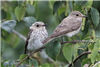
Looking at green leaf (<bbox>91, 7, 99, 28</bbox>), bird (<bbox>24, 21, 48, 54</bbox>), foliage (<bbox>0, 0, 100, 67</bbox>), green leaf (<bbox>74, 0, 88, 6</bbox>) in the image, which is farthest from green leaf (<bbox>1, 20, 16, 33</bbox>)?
bird (<bbox>24, 21, 48, 54</bbox>)

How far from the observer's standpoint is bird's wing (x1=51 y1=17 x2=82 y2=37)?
3947 mm

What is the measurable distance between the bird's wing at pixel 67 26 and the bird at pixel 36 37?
0.64 meters

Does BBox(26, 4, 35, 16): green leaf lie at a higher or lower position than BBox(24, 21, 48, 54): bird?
higher

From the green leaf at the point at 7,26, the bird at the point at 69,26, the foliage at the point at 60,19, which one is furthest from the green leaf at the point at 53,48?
the green leaf at the point at 7,26

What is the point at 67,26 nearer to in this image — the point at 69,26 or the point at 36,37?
the point at 69,26

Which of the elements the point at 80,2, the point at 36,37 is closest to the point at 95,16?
the point at 80,2

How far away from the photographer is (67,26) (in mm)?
4246

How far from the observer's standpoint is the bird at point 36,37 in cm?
502

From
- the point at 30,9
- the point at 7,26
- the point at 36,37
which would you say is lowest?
the point at 36,37

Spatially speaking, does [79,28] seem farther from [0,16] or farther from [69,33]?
[0,16]

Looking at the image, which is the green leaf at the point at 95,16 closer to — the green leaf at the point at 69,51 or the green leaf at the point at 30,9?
the green leaf at the point at 69,51

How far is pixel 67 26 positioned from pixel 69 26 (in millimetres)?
53

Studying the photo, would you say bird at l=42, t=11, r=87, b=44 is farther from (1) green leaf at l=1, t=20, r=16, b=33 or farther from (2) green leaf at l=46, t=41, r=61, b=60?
(1) green leaf at l=1, t=20, r=16, b=33

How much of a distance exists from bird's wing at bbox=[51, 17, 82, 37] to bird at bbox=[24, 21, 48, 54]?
0.64 m
